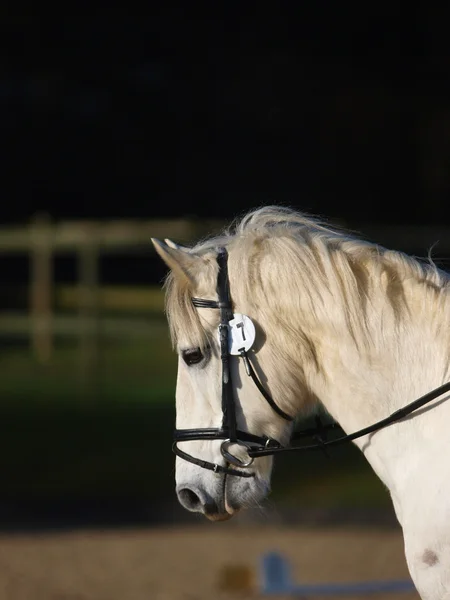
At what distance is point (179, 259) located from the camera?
2.49 m

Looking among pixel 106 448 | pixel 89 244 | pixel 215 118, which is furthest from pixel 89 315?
pixel 215 118

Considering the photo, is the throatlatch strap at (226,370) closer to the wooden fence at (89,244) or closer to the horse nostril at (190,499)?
the horse nostril at (190,499)

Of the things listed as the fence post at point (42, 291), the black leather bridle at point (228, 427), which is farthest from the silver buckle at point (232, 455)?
the fence post at point (42, 291)

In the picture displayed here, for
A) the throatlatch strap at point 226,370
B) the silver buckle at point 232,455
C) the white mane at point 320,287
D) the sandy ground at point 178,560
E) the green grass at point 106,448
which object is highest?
the white mane at point 320,287

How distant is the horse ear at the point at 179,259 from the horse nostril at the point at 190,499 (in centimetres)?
53

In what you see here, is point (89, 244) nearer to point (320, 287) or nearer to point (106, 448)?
point (106, 448)

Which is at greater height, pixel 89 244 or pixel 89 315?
pixel 89 244

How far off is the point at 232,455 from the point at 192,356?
264 millimetres

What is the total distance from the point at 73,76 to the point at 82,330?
4234 millimetres

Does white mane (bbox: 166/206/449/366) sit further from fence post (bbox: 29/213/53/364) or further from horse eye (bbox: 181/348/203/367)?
fence post (bbox: 29/213/53/364)

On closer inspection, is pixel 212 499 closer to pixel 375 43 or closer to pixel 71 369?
pixel 71 369

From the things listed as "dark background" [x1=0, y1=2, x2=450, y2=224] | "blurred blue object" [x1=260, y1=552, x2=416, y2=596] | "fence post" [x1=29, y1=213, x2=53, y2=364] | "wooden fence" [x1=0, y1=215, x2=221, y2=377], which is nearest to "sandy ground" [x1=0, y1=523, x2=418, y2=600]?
"blurred blue object" [x1=260, y1=552, x2=416, y2=596]

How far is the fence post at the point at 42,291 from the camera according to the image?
1088 cm

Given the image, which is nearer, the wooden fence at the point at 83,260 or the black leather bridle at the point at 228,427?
the black leather bridle at the point at 228,427
